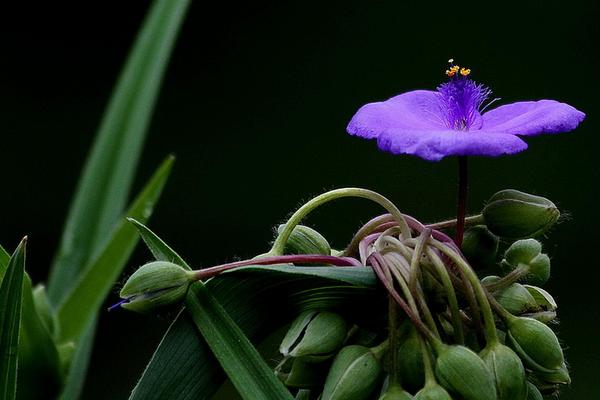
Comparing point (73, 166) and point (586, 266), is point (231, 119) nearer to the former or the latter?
point (73, 166)

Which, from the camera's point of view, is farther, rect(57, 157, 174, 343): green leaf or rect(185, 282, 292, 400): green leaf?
rect(57, 157, 174, 343): green leaf

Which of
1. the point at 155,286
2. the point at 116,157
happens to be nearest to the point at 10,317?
the point at 155,286

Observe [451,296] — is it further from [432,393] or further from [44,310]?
[44,310]

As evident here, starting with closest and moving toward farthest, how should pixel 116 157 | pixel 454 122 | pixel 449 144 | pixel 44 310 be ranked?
pixel 449 144 < pixel 454 122 < pixel 44 310 < pixel 116 157

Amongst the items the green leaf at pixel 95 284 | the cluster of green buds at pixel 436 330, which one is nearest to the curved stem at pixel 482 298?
the cluster of green buds at pixel 436 330

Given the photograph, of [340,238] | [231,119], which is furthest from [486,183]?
[231,119]

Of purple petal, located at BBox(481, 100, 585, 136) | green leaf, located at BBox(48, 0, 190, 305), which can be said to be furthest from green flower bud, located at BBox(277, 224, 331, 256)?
green leaf, located at BBox(48, 0, 190, 305)

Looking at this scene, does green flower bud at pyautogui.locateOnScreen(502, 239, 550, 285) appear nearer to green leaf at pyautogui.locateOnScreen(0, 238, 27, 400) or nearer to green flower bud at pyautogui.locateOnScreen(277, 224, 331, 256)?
green flower bud at pyautogui.locateOnScreen(277, 224, 331, 256)
